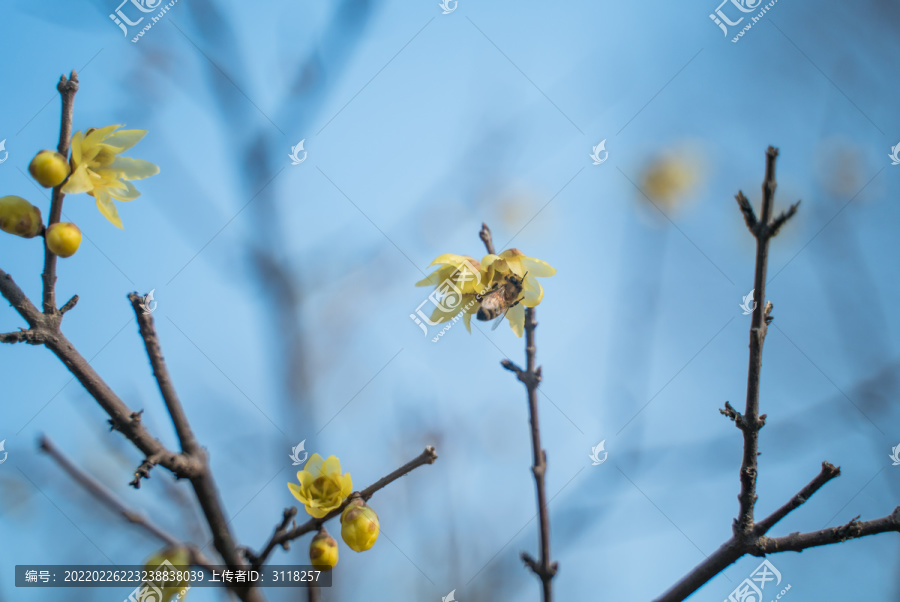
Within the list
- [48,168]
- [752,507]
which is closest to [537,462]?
[752,507]

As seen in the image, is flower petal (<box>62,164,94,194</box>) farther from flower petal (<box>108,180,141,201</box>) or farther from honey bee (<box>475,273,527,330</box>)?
honey bee (<box>475,273,527,330</box>)

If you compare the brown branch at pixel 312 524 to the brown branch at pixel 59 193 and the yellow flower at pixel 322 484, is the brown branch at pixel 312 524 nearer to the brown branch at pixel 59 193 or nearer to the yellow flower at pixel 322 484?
the yellow flower at pixel 322 484

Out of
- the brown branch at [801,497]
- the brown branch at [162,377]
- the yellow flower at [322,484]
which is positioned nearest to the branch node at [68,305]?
the brown branch at [162,377]

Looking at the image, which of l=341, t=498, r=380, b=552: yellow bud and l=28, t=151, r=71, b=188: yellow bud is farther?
l=341, t=498, r=380, b=552: yellow bud

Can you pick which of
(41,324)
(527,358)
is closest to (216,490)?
(41,324)

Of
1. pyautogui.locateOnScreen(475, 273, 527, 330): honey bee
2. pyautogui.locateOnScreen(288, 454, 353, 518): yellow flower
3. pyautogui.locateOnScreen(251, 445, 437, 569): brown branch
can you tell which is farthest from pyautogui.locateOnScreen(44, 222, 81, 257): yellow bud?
pyautogui.locateOnScreen(475, 273, 527, 330): honey bee
